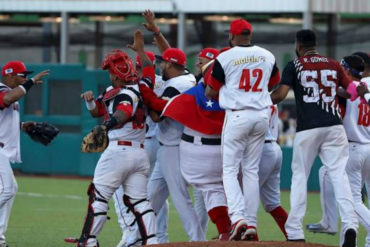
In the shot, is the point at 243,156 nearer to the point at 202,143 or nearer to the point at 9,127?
the point at 202,143

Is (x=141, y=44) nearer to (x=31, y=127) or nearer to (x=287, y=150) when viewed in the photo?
(x=31, y=127)

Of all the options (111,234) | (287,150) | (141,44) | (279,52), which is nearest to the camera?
(141,44)

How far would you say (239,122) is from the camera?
11.2 meters

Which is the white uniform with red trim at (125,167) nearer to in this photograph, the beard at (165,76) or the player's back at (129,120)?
the player's back at (129,120)

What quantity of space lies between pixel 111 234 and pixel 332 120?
4.20 m

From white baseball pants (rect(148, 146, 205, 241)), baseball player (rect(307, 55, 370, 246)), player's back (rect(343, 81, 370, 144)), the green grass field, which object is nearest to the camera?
white baseball pants (rect(148, 146, 205, 241))

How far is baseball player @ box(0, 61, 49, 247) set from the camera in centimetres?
1255

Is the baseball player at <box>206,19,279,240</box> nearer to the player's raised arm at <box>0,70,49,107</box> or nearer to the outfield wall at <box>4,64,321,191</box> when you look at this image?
the player's raised arm at <box>0,70,49,107</box>

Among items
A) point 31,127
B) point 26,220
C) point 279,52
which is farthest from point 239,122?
point 279,52

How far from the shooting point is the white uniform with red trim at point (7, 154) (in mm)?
12594

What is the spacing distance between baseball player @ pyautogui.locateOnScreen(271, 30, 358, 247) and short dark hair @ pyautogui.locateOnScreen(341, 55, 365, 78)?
923mm

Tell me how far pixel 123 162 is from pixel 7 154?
2103mm

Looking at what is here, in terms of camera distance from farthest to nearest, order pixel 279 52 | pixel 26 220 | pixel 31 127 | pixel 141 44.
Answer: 1. pixel 279 52
2. pixel 26 220
3. pixel 31 127
4. pixel 141 44

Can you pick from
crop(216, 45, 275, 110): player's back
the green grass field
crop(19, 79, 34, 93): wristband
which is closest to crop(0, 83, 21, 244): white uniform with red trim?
crop(19, 79, 34, 93): wristband
